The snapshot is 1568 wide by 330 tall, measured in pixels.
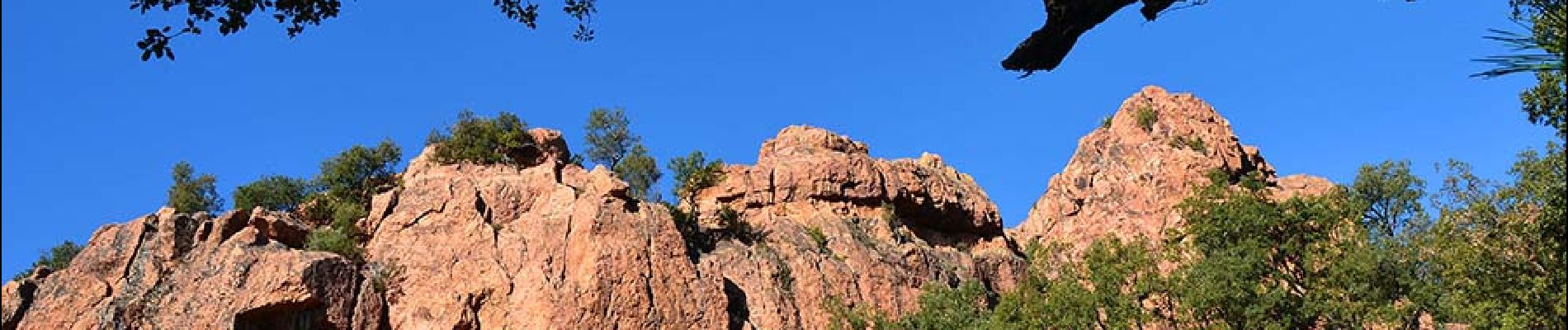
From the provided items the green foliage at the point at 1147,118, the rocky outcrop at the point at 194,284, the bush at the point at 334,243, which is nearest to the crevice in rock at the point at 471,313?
the rocky outcrop at the point at 194,284

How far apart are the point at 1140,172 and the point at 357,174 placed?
33486 mm

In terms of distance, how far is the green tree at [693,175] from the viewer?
55750 millimetres

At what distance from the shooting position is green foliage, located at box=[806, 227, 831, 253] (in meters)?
48.6

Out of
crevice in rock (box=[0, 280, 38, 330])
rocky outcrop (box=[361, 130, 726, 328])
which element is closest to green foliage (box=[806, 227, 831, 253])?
rocky outcrop (box=[361, 130, 726, 328])

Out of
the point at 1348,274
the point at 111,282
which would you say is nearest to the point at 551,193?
the point at 111,282

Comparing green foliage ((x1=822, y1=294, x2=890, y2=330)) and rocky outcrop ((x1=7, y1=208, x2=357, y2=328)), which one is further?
green foliage ((x1=822, y1=294, x2=890, y2=330))

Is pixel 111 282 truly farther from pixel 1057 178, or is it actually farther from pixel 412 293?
pixel 1057 178

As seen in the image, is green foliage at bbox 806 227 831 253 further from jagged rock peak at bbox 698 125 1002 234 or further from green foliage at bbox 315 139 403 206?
green foliage at bbox 315 139 403 206

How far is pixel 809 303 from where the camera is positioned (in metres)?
44.9

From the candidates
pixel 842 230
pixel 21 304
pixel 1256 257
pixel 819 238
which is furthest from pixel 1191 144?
pixel 21 304

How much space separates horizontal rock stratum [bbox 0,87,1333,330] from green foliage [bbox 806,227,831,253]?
0.22 feet

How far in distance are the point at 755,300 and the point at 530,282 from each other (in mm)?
7945

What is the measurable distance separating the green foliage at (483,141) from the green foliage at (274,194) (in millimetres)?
9378

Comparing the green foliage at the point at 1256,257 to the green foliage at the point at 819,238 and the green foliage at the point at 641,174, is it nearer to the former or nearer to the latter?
the green foliage at the point at 819,238
